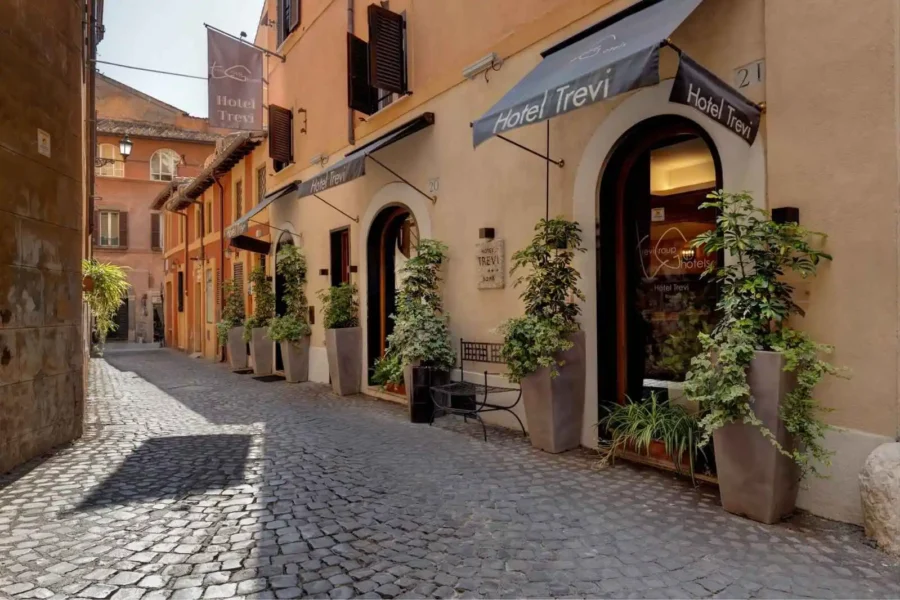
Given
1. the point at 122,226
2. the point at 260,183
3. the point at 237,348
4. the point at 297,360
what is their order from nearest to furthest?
the point at 297,360
the point at 237,348
the point at 260,183
the point at 122,226

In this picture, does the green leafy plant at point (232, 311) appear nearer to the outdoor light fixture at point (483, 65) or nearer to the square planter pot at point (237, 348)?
the square planter pot at point (237, 348)

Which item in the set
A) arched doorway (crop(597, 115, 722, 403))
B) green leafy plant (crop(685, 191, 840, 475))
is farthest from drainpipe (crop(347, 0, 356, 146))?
green leafy plant (crop(685, 191, 840, 475))

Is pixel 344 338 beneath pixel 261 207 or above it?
beneath

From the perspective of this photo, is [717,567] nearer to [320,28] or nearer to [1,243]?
[1,243]

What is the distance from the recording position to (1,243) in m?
4.90

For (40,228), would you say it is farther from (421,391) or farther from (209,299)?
(209,299)

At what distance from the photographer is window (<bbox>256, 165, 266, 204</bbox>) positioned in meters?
14.4

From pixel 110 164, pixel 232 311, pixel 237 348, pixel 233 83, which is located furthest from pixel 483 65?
pixel 110 164

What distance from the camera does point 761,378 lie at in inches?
138

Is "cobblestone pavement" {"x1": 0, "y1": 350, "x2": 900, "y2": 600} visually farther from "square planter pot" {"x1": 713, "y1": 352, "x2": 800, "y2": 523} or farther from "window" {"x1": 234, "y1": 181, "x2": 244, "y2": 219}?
"window" {"x1": 234, "y1": 181, "x2": 244, "y2": 219}

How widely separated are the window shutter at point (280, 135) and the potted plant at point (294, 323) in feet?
6.78

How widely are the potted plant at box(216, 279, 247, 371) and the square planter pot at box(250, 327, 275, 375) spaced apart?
155cm

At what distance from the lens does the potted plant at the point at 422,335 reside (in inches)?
268

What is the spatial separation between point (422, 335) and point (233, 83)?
732 centimetres
